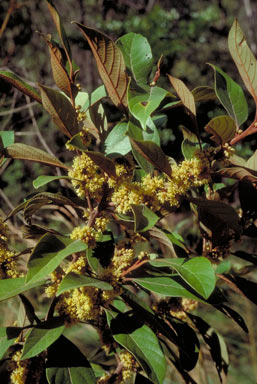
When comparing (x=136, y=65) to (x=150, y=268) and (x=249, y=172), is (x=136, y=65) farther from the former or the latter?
(x=150, y=268)

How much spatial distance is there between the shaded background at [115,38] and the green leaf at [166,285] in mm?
2238

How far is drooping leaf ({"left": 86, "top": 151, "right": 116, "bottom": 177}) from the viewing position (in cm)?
70

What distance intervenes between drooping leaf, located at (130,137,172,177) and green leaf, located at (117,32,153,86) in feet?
0.57

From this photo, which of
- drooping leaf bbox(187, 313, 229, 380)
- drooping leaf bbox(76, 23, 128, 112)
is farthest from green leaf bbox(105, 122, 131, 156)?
drooping leaf bbox(187, 313, 229, 380)

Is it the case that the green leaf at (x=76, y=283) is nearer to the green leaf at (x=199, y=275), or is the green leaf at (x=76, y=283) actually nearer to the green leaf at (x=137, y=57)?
the green leaf at (x=199, y=275)

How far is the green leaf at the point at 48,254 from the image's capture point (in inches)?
26.2

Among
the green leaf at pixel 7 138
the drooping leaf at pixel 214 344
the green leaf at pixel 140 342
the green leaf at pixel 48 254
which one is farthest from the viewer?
the drooping leaf at pixel 214 344

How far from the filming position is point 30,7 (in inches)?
157

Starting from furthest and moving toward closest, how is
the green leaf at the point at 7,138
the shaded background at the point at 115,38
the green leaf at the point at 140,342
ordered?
1. the shaded background at the point at 115,38
2. the green leaf at the point at 7,138
3. the green leaf at the point at 140,342

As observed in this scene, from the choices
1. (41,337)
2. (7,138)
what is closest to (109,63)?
(7,138)

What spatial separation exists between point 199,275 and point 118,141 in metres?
0.35

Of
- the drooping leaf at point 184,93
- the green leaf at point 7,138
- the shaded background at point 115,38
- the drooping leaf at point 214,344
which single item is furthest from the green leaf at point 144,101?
the shaded background at point 115,38

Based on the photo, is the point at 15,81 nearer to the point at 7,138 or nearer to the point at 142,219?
the point at 7,138

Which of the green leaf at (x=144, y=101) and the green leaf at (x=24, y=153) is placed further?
the green leaf at (x=24, y=153)
